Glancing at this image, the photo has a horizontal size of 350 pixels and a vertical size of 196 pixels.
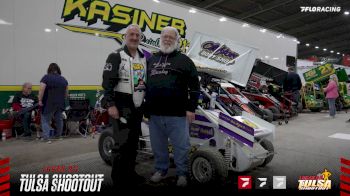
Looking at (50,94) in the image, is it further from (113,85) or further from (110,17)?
(113,85)

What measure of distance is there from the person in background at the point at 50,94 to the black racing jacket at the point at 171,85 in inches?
117

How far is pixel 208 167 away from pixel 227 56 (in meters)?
1.87

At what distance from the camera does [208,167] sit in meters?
2.71

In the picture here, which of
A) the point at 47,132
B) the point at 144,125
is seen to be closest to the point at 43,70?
the point at 47,132

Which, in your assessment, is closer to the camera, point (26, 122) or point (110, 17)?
point (26, 122)

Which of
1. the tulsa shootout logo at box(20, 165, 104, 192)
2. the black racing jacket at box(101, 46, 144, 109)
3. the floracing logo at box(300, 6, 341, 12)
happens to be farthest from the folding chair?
the floracing logo at box(300, 6, 341, 12)

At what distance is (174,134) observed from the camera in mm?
2691

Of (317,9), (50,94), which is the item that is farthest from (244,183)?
(317,9)

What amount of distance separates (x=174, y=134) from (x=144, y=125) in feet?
2.95

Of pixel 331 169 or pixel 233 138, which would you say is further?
pixel 331 169

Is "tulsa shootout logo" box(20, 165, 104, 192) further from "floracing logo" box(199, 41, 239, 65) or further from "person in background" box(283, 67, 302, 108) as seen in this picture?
"person in background" box(283, 67, 302, 108)

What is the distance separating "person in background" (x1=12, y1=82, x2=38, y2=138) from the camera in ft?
16.6

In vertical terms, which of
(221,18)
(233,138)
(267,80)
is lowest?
(233,138)

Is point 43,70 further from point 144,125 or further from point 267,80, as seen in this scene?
point 267,80
